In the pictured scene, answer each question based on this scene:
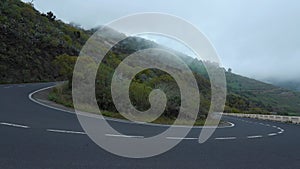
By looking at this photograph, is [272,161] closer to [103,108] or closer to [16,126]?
[16,126]

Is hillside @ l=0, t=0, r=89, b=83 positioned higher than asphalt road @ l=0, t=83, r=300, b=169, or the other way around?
hillside @ l=0, t=0, r=89, b=83

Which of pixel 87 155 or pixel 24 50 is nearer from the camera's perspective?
pixel 87 155

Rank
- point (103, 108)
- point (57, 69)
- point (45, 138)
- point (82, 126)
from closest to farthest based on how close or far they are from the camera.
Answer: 1. point (45, 138)
2. point (82, 126)
3. point (103, 108)
4. point (57, 69)

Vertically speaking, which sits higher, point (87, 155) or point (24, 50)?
point (24, 50)

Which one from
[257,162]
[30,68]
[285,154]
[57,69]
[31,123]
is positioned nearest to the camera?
[257,162]

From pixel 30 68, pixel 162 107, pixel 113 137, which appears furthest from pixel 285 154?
pixel 30 68

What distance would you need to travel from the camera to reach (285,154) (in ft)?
27.9

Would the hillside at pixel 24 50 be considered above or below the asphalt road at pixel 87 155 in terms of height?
above

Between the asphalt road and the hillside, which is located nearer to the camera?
the asphalt road

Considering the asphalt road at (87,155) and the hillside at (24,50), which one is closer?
the asphalt road at (87,155)

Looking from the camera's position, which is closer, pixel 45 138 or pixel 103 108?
pixel 45 138

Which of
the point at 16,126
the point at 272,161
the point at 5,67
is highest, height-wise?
the point at 5,67

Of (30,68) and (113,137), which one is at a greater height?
(30,68)

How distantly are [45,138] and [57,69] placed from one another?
35039 mm
